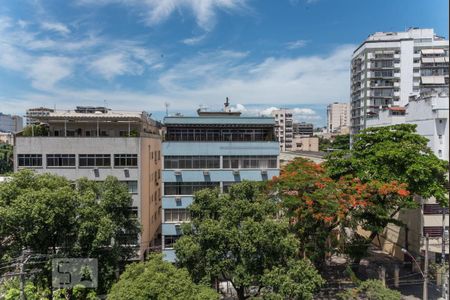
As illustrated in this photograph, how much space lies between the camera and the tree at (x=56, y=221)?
1094cm

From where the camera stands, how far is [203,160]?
18.8 meters

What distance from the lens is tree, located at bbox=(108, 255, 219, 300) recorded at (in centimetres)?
950

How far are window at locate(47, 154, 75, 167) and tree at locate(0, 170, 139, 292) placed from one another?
5.43 metres

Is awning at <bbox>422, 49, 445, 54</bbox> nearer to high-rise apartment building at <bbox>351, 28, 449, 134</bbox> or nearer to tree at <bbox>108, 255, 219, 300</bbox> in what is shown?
high-rise apartment building at <bbox>351, 28, 449, 134</bbox>

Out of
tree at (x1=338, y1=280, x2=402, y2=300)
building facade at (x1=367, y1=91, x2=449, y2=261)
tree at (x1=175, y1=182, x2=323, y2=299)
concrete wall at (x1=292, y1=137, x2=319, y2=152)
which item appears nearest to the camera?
tree at (x1=175, y1=182, x2=323, y2=299)

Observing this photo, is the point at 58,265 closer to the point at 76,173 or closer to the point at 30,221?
the point at 30,221

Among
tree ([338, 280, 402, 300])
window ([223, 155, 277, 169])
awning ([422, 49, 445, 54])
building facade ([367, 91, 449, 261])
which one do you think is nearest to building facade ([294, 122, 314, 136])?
awning ([422, 49, 445, 54])

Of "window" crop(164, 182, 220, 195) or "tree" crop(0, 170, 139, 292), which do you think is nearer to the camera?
"tree" crop(0, 170, 139, 292)

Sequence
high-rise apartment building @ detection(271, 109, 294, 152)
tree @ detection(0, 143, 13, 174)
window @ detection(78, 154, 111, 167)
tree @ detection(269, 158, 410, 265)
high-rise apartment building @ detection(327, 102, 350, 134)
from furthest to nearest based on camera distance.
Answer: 1. high-rise apartment building @ detection(327, 102, 350, 134)
2. high-rise apartment building @ detection(271, 109, 294, 152)
3. tree @ detection(0, 143, 13, 174)
4. window @ detection(78, 154, 111, 167)
5. tree @ detection(269, 158, 410, 265)

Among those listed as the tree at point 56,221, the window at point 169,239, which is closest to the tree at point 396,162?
the window at point 169,239

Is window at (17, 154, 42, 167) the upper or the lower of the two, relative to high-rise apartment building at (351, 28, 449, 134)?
lower

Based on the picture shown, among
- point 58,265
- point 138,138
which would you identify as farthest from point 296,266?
A: point 138,138

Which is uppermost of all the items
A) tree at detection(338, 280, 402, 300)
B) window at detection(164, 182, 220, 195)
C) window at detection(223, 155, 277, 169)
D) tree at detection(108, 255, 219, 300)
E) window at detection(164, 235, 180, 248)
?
window at detection(223, 155, 277, 169)

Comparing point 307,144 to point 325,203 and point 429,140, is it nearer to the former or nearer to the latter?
point 429,140
